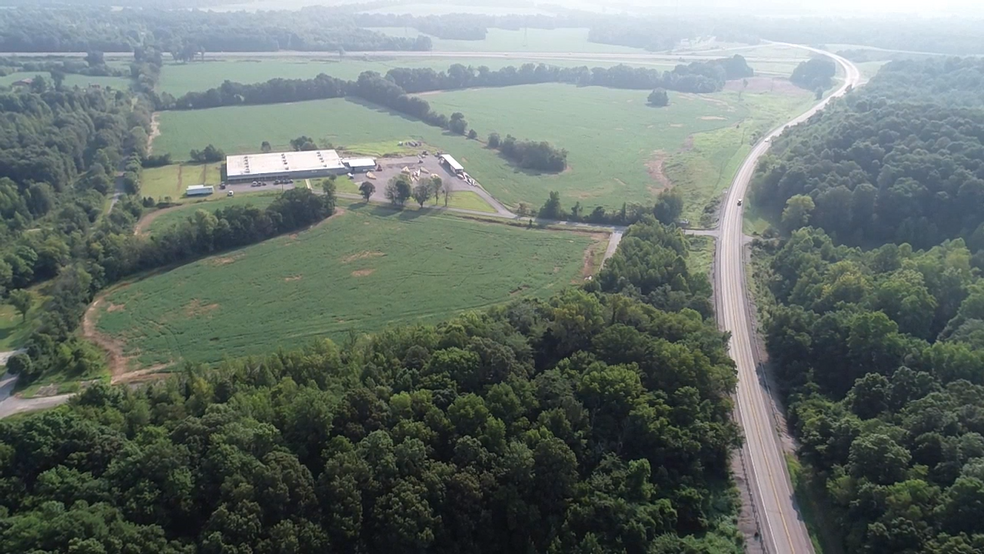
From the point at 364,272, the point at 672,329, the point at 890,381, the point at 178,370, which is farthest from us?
the point at 364,272

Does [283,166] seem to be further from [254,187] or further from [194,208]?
[194,208]

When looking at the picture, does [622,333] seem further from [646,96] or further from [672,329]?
[646,96]

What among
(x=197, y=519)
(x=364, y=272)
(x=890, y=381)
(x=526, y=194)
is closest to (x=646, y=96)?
(x=526, y=194)

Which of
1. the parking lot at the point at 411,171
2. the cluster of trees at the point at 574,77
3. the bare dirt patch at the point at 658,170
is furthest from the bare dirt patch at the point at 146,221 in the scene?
the cluster of trees at the point at 574,77

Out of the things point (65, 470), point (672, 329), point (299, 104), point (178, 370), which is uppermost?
point (299, 104)

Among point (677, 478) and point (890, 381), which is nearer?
point (677, 478)

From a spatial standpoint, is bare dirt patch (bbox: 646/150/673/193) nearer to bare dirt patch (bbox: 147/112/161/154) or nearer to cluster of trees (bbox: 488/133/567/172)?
cluster of trees (bbox: 488/133/567/172)

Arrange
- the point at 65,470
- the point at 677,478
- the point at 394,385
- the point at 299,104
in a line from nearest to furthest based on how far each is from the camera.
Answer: the point at 65,470 → the point at 677,478 → the point at 394,385 → the point at 299,104

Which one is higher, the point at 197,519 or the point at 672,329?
the point at 672,329
